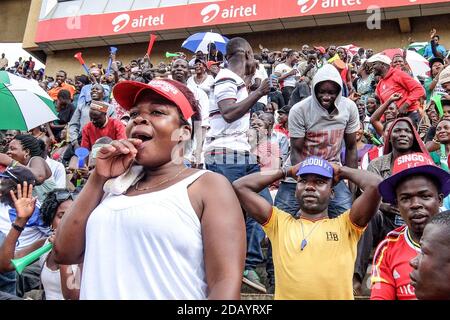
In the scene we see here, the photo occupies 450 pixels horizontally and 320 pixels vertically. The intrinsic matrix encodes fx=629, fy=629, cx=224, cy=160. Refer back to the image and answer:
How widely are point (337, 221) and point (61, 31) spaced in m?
22.5

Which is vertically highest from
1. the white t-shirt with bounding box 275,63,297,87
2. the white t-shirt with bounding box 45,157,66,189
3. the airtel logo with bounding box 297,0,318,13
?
the airtel logo with bounding box 297,0,318,13

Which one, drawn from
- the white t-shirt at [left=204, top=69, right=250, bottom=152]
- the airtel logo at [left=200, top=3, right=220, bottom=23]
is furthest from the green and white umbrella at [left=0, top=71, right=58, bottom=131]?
the airtel logo at [left=200, top=3, right=220, bottom=23]

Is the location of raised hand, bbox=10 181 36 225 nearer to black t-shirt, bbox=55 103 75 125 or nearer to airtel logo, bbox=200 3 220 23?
black t-shirt, bbox=55 103 75 125

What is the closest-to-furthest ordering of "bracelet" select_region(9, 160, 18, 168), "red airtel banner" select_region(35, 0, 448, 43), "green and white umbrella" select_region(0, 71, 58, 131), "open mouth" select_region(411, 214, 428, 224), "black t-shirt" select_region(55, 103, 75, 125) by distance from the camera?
1. "open mouth" select_region(411, 214, 428, 224)
2. "bracelet" select_region(9, 160, 18, 168)
3. "green and white umbrella" select_region(0, 71, 58, 131)
4. "black t-shirt" select_region(55, 103, 75, 125)
5. "red airtel banner" select_region(35, 0, 448, 43)

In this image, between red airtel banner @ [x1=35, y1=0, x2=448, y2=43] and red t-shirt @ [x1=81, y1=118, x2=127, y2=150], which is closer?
red t-shirt @ [x1=81, y1=118, x2=127, y2=150]

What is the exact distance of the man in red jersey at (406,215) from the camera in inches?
125

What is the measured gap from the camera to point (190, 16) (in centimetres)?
2167

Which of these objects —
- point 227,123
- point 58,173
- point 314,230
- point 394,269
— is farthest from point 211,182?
point 58,173

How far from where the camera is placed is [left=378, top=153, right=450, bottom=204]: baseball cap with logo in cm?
340

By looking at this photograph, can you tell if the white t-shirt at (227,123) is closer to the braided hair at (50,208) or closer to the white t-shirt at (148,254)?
the braided hair at (50,208)

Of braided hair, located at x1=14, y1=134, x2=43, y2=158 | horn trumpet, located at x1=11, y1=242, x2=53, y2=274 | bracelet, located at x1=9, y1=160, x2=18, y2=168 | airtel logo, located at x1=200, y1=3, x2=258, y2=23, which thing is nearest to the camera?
horn trumpet, located at x1=11, y1=242, x2=53, y2=274

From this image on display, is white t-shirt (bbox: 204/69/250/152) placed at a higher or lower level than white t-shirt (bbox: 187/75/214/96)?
lower

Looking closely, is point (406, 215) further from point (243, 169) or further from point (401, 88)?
point (401, 88)

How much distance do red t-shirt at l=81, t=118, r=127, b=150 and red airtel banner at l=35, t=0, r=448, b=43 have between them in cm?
1330
